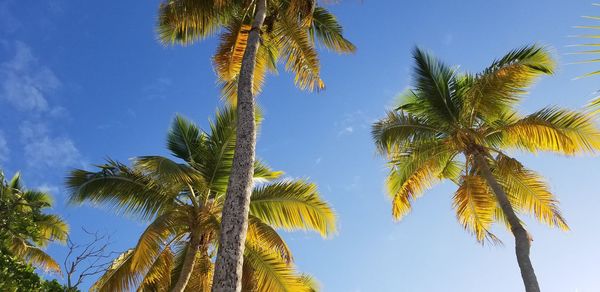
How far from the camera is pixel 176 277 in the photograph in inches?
480

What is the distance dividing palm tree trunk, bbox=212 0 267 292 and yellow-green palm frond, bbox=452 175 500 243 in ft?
21.5

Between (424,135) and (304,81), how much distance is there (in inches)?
140

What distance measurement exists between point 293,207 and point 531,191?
6.26 metres

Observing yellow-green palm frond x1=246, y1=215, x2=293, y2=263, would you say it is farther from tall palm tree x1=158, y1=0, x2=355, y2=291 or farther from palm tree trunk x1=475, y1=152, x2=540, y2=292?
palm tree trunk x1=475, y1=152, x2=540, y2=292

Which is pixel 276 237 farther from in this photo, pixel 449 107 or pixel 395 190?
pixel 449 107

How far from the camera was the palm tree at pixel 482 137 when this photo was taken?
12298 millimetres

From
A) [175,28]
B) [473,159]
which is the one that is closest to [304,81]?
[175,28]

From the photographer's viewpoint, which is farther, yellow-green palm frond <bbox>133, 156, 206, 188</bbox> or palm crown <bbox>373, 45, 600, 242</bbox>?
palm crown <bbox>373, 45, 600, 242</bbox>

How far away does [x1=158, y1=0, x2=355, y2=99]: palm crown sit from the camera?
1221 cm

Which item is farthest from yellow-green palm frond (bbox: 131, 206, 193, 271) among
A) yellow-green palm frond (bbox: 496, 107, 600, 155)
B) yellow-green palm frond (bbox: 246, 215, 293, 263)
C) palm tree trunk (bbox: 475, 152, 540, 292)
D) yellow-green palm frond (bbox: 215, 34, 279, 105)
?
yellow-green palm frond (bbox: 496, 107, 600, 155)

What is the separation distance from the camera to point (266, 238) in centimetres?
1105

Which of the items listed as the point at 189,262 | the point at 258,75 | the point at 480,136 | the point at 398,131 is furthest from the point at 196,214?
the point at 480,136

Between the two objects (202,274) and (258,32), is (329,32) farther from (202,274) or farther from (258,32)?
(202,274)

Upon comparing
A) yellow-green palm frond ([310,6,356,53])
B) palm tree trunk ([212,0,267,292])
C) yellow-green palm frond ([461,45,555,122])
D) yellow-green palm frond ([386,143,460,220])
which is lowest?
palm tree trunk ([212,0,267,292])
